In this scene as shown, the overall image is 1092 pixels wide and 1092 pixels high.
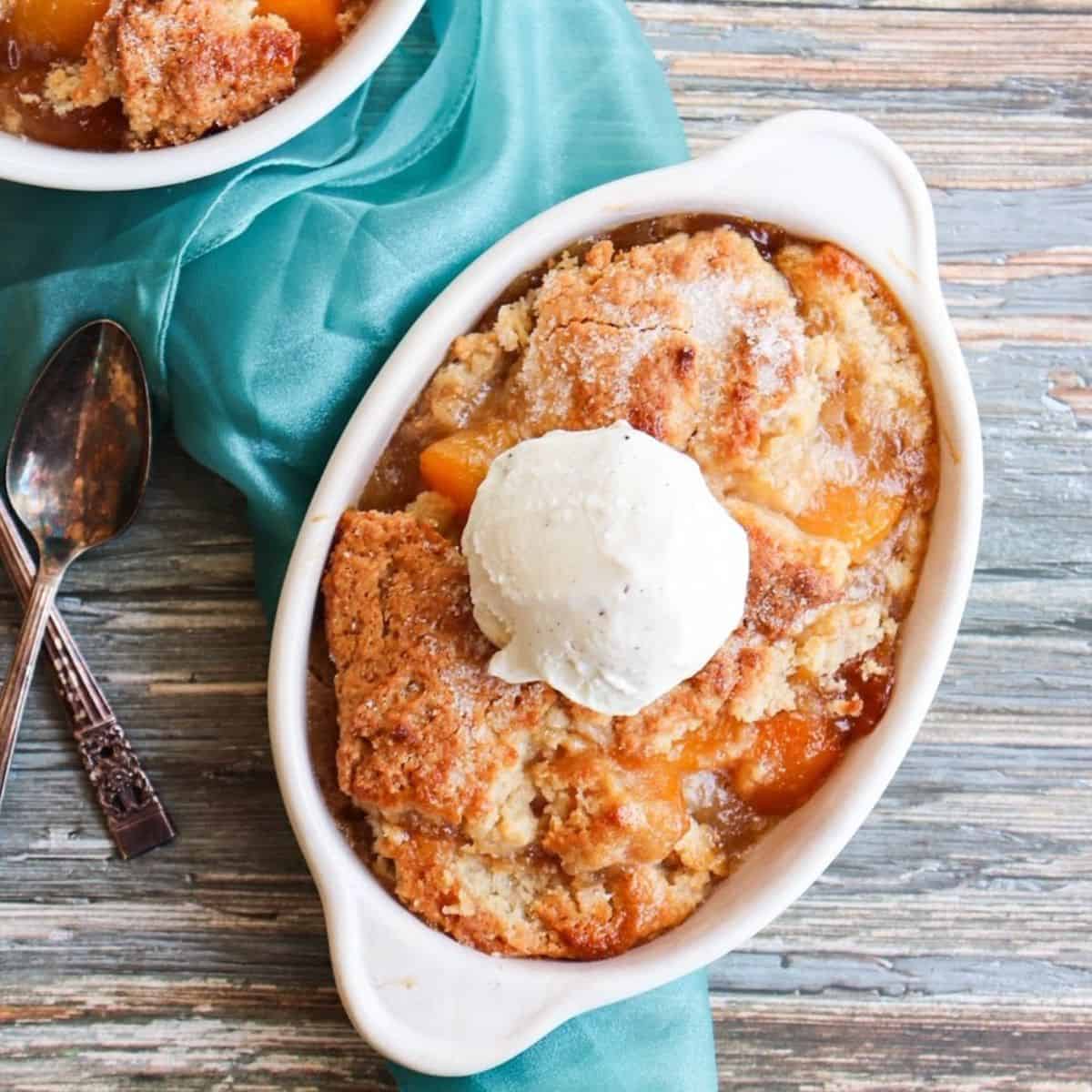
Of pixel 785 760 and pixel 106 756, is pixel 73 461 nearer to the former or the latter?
pixel 106 756

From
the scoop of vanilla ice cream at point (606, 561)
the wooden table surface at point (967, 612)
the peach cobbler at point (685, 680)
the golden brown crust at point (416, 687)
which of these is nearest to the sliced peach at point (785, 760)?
the peach cobbler at point (685, 680)

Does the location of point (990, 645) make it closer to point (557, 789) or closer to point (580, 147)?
point (557, 789)

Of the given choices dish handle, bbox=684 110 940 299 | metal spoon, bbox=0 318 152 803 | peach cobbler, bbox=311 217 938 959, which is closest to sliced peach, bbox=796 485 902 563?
peach cobbler, bbox=311 217 938 959

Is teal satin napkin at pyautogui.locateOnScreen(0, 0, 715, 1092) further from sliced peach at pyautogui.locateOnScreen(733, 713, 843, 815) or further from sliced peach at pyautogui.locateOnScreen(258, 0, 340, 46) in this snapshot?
sliced peach at pyautogui.locateOnScreen(733, 713, 843, 815)

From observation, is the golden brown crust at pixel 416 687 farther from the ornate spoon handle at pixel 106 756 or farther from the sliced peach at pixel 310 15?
the sliced peach at pixel 310 15

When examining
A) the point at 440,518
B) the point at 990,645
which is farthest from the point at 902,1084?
the point at 440,518

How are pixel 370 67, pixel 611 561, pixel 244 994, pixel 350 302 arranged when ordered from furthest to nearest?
pixel 244 994, pixel 350 302, pixel 370 67, pixel 611 561
